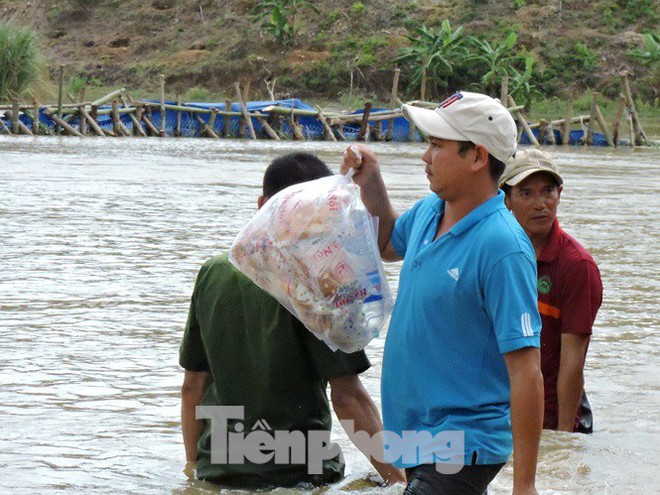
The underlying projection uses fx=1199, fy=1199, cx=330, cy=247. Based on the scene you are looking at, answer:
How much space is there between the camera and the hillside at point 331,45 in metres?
53.5

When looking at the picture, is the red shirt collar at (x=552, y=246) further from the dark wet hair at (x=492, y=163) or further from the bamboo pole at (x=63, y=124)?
the bamboo pole at (x=63, y=124)

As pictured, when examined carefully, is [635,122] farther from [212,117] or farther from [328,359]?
[328,359]

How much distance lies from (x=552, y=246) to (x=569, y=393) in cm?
47

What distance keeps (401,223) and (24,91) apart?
122 ft

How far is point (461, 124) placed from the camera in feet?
8.95

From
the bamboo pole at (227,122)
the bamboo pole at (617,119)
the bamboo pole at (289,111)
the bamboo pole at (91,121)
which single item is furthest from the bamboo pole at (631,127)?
the bamboo pole at (91,121)

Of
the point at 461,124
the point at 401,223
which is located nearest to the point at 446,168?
the point at 461,124

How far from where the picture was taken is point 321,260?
2934 millimetres

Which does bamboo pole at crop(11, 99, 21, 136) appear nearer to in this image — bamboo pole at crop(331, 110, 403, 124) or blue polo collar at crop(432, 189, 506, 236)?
bamboo pole at crop(331, 110, 403, 124)

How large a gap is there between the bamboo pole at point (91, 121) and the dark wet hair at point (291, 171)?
103 ft

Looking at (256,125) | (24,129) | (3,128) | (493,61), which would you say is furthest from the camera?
(493,61)

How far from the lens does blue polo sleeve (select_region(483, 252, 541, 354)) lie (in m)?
2.57

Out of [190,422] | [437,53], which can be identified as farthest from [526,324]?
[437,53]

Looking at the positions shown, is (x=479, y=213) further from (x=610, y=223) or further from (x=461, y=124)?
(x=610, y=223)
